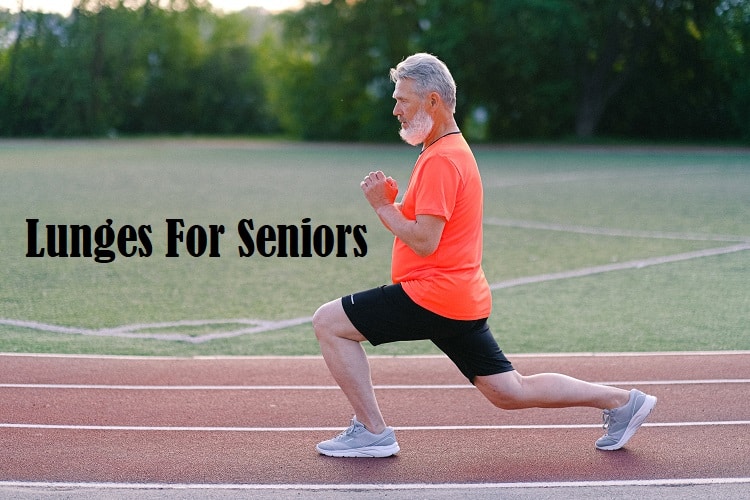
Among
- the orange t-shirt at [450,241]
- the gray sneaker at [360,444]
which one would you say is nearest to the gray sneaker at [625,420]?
the orange t-shirt at [450,241]

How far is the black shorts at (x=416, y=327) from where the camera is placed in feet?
15.8

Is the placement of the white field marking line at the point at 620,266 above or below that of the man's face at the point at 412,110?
below

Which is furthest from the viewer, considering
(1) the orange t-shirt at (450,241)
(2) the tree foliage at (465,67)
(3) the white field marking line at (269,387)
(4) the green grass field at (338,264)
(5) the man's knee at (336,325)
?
(2) the tree foliage at (465,67)

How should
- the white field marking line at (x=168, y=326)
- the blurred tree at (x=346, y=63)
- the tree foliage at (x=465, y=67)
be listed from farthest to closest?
the blurred tree at (x=346, y=63) < the tree foliage at (x=465, y=67) < the white field marking line at (x=168, y=326)

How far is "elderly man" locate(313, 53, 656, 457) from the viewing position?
469 centimetres

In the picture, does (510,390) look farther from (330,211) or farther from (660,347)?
(330,211)

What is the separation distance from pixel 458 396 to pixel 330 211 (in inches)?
458

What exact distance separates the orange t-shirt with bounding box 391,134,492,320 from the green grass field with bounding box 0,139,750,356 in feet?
10.0

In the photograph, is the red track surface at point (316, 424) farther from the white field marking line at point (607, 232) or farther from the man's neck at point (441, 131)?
the white field marking line at point (607, 232)

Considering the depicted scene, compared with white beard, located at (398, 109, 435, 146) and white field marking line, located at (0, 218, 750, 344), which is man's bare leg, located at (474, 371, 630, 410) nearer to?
white beard, located at (398, 109, 435, 146)

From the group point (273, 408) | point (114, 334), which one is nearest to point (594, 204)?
point (114, 334)

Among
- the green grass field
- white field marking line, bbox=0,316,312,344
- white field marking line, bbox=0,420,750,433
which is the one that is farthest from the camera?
the green grass field

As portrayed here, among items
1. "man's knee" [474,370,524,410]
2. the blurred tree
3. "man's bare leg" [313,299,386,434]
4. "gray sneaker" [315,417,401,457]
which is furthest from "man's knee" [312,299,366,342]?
the blurred tree

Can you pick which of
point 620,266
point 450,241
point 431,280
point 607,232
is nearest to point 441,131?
point 450,241
